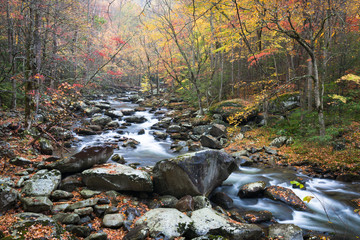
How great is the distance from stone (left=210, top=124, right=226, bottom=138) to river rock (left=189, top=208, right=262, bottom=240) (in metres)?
8.29

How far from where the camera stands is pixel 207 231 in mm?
4074

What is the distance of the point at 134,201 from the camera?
17.7ft

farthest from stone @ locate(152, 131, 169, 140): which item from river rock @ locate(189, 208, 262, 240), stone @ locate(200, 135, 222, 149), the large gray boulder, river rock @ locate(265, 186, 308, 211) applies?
river rock @ locate(189, 208, 262, 240)

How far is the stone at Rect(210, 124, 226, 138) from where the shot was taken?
494 inches

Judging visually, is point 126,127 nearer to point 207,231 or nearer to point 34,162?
point 34,162

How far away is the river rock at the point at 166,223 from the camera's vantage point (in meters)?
3.94

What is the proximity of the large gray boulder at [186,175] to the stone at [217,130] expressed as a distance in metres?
6.41

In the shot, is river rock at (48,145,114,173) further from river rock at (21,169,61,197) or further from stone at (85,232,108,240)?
stone at (85,232,108,240)

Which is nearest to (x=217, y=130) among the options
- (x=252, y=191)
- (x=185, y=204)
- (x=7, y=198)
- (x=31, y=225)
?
(x=252, y=191)

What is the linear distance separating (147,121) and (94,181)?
11.2 meters

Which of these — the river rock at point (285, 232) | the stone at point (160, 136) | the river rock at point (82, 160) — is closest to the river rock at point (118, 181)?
the river rock at point (82, 160)

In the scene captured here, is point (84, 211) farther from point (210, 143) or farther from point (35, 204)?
point (210, 143)

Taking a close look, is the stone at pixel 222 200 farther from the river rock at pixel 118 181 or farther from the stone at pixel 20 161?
the stone at pixel 20 161

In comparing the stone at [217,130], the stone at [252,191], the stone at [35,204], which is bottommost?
the stone at [252,191]
